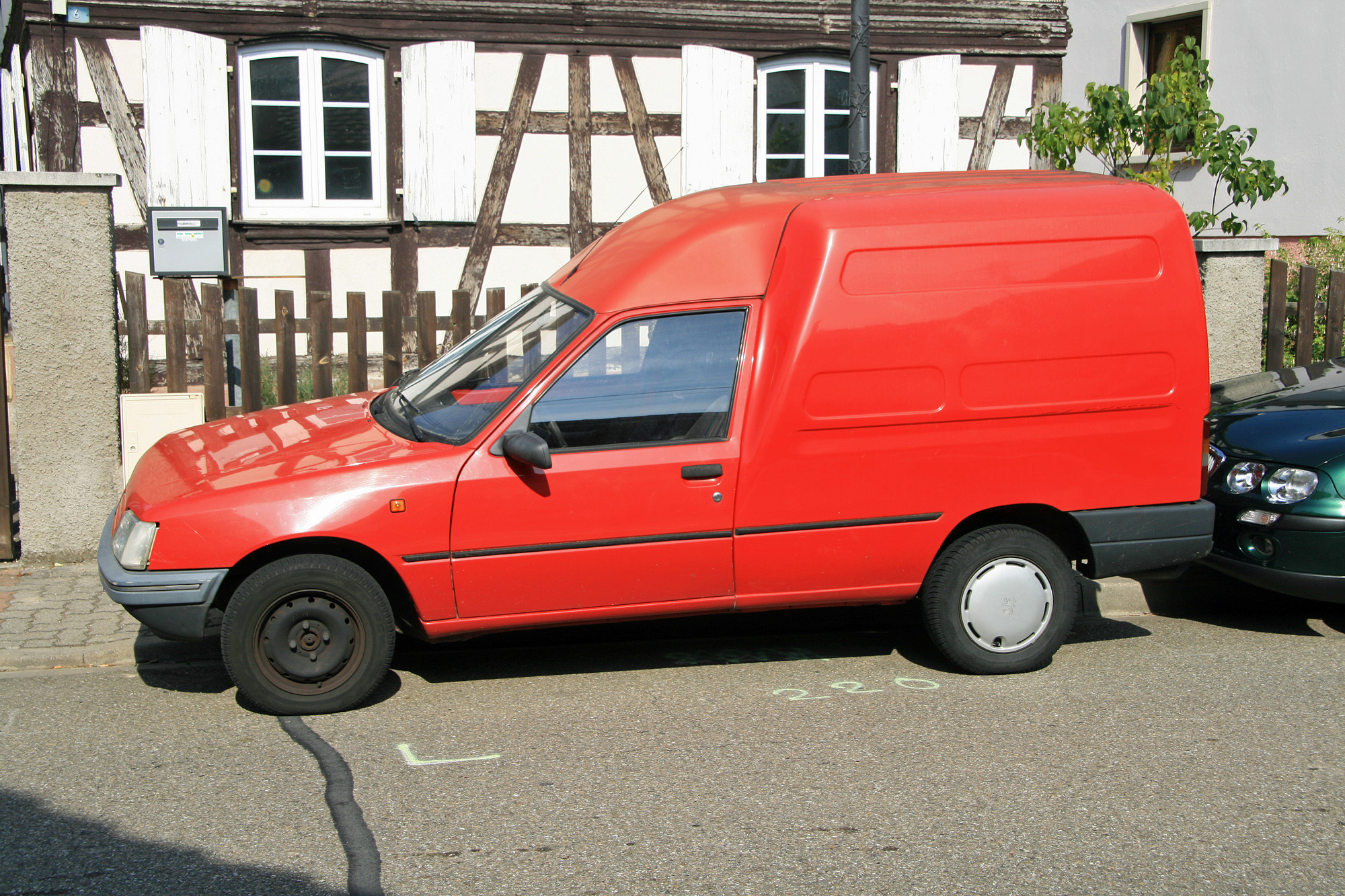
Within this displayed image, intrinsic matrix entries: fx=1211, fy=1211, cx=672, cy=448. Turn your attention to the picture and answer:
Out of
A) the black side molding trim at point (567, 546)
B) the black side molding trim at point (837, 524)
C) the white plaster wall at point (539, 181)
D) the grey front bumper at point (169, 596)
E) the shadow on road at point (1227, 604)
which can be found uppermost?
the white plaster wall at point (539, 181)

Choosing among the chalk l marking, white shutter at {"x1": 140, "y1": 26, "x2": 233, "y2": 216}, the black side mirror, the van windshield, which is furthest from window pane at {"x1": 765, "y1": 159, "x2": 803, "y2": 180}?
the chalk l marking

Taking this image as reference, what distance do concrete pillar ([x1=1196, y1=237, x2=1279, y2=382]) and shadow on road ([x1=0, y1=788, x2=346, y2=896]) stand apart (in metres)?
7.23

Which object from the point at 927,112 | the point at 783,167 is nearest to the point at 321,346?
the point at 783,167

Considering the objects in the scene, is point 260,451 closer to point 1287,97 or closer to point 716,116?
point 716,116

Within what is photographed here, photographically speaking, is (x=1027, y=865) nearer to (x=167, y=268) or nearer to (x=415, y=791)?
(x=415, y=791)

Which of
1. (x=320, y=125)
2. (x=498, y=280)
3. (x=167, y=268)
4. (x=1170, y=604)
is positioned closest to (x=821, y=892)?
(x=1170, y=604)

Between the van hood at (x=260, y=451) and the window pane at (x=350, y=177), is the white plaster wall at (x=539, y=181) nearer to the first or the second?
the window pane at (x=350, y=177)

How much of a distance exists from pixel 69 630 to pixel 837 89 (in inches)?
406

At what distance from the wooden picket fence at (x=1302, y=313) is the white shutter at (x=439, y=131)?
7.55m

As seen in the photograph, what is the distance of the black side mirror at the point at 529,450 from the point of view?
15.4ft

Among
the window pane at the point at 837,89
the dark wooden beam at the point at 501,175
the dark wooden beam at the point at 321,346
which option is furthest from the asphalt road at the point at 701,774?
the window pane at the point at 837,89

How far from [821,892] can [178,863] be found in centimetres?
190

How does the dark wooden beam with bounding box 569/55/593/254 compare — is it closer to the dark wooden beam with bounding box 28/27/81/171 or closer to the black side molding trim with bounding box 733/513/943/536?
the dark wooden beam with bounding box 28/27/81/171

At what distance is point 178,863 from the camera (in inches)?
142
